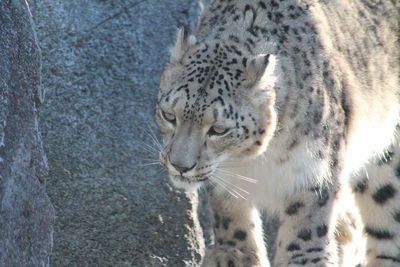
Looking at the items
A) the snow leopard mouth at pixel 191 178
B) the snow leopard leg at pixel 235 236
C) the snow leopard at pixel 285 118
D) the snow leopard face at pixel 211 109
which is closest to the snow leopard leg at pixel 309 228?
the snow leopard at pixel 285 118

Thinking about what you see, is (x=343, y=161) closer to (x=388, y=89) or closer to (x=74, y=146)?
(x=388, y=89)

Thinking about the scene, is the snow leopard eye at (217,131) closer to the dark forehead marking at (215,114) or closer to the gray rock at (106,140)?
the dark forehead marking at (215,114)

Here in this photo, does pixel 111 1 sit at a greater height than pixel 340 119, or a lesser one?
lesser

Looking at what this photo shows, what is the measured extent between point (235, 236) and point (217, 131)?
117 centimetres

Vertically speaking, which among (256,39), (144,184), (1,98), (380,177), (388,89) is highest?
(1,98)

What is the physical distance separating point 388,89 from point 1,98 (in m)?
3.01

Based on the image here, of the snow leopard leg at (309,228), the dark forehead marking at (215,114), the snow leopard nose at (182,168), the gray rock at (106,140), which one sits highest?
the dark forehead marking at (215,114)

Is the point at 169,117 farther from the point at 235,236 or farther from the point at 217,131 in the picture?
the point at 235,236

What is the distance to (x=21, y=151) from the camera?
442cm

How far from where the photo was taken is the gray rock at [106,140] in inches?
263

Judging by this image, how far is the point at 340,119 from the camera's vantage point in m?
5.78

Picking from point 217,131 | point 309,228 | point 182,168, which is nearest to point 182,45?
point 217,131

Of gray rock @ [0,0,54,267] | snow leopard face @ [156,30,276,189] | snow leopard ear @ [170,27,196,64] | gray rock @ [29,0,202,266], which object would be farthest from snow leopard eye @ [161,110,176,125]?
gray rock @ [29,0,202,266]

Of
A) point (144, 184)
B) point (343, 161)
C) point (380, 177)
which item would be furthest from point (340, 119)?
point (144, 184)
